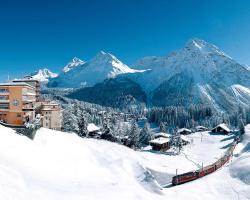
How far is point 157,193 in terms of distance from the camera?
4347 cm

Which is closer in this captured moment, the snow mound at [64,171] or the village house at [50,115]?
the snow mound at [64,171]

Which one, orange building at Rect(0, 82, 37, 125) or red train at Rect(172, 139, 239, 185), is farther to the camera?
orange building at Rect(0, 82, 37, 125)

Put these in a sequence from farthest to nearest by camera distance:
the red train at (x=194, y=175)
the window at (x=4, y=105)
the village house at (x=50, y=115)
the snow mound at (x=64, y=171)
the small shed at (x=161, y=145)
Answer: the small shed at (x=161, y=145) → the village house at (x=50, y=115) → the window at (x=4, y=105) → the red train at (x=194, y=175) → the snow mound at (x=64, y=171)

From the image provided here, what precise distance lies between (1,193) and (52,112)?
5426 centimetres

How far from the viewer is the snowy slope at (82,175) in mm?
34250

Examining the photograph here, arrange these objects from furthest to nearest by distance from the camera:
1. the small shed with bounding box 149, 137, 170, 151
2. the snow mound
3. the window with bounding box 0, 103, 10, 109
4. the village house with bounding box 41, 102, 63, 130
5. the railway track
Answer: the small shed with bounding box 149, 137, 170, 151
the village house with bounding box 41, 102, 63, 130
the window with bounding box 0, 103, 10, 109
the railway track
the snow mound

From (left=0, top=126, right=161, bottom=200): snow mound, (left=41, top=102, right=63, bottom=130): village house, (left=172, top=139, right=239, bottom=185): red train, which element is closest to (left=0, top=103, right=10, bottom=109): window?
(left=0, top=126, right=161, bottom=200): snow mound

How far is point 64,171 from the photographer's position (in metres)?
42.8

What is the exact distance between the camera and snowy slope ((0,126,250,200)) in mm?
34250

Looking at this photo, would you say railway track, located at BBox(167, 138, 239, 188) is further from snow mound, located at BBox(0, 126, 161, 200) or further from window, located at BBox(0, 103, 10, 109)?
window, located at BBox(0, 103, 10, 109)

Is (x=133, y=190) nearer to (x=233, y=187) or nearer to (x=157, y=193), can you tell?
(x=157, y=193)

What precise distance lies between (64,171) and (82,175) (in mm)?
2380

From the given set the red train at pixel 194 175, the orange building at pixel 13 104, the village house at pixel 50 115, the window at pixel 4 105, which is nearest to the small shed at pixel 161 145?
the village house at pixel 50 115

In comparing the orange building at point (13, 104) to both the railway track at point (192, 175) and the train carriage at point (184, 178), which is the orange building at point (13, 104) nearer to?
the railway track at point (192, 175)
